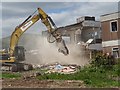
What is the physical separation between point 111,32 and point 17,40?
44.9 feet

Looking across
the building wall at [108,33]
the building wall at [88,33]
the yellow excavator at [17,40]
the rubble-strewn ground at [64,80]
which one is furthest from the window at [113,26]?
the rubble-strewn ground at [64,80]

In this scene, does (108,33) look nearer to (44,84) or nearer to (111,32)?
(111,32)

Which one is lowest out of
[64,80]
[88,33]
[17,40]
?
[64,80]

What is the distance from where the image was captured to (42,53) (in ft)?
154

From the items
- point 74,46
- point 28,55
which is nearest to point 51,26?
point 74,46

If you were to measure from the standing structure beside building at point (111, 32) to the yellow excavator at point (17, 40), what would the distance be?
947 cm

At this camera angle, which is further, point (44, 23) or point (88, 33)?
point (88, 33)

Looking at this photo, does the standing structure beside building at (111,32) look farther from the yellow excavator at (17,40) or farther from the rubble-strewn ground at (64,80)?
the rubble-strewn ground at (64,80)

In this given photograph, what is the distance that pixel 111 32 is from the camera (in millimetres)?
40656

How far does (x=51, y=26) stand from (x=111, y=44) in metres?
11.1

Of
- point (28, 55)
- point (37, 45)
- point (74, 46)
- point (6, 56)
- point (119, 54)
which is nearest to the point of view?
point (6, 56)

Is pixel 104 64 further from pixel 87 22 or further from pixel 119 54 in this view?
pixel 87 22

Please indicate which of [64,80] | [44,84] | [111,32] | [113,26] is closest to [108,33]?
[111,32]

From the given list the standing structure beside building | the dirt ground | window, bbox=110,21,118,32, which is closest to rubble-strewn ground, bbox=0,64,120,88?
the dirt ground
